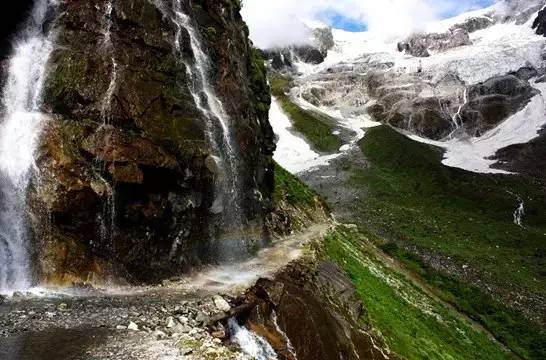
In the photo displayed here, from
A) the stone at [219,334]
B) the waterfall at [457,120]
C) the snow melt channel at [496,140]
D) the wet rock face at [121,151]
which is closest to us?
the stone at [219,334]

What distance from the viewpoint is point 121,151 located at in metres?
28.1

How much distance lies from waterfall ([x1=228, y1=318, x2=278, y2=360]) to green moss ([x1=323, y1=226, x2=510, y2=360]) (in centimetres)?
1072

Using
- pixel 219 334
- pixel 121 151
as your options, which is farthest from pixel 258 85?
pixel 219 334

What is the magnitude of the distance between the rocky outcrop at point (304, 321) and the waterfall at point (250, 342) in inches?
12.6

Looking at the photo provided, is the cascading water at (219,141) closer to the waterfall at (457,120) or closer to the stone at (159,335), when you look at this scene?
the stone at (159,335)

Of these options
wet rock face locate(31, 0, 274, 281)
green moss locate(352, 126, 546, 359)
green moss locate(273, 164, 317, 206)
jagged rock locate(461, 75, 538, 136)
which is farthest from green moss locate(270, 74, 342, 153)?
wet rock face locate(31, 0, 274, 281)

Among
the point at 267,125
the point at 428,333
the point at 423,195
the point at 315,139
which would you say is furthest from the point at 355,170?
the point at 428,333

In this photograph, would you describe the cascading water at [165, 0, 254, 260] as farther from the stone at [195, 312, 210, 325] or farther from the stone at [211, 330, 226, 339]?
the stone at [211, 330, 226, 339]

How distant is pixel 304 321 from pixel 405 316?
55.7ft

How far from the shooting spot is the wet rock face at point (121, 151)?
1040 inches

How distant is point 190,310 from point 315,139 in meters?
137

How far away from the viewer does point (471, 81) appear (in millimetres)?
193375

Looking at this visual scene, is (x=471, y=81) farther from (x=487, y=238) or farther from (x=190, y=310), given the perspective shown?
(x=190, y=310)

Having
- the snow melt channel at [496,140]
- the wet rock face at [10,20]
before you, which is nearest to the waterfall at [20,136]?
the wet rock face at [10,20]
